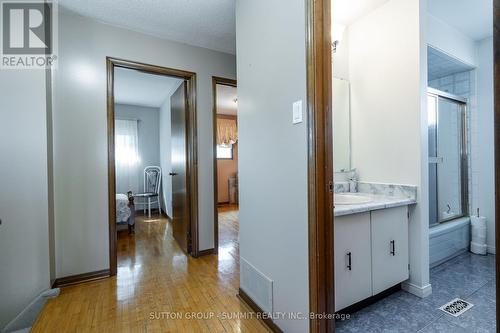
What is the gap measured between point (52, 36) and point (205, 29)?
1.35m

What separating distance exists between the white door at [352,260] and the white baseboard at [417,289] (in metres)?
0.53

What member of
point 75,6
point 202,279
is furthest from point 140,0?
point 202,279

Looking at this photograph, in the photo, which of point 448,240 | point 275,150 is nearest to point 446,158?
point 448,240

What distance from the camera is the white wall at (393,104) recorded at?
183cm

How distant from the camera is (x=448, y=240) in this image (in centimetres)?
245

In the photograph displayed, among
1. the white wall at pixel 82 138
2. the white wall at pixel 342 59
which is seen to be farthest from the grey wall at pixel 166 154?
the white wall at pixel 342 59

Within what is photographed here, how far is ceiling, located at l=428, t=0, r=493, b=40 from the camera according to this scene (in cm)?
211

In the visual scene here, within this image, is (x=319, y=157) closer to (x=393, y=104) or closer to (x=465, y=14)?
(x=393, y=104)

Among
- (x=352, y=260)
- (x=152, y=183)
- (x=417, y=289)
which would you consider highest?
(x=152, y=183)

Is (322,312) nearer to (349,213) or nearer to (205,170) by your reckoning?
(349,213)

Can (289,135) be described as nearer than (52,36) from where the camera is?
Yes

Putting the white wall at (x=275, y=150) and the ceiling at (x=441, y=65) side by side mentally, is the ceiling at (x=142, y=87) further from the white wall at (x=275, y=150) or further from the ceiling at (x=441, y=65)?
the ceiling at (x=441, y=65)

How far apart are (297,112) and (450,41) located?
97.1 inches

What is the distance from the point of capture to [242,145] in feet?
6.09
